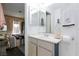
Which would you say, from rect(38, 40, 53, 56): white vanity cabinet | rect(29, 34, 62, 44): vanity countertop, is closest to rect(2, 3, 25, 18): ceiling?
rect(29, 34, 62, 44): vanity countertop

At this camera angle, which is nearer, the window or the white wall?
the white wall

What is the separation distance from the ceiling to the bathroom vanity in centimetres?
30

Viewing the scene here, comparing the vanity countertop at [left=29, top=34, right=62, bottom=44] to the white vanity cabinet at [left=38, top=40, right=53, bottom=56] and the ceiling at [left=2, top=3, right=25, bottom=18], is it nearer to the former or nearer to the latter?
the white vanity cabinet at [left=38, top=40, right=53, bottom=56]

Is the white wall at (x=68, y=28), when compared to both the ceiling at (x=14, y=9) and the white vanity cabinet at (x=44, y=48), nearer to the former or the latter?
the white vanity cabinet at (x=44, y=48)

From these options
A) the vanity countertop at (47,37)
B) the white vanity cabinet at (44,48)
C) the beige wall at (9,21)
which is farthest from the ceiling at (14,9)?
the white vanity cabinet at (44,48)

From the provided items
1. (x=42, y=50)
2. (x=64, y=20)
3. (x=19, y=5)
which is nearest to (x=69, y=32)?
(x=64, y=20)

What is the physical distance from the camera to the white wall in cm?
117

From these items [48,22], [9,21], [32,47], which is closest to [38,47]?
[32,47]

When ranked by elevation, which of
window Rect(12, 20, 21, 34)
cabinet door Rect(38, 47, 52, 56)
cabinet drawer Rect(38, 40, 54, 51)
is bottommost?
cabinet door Rect(38, 47, 52, 56)

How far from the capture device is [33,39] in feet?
4.37

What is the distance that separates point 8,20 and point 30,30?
282 mm

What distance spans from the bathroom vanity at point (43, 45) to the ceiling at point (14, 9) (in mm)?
302

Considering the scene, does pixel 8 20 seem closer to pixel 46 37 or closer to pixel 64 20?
pixel 46 37

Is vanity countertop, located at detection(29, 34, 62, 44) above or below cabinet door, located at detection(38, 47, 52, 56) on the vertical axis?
above
